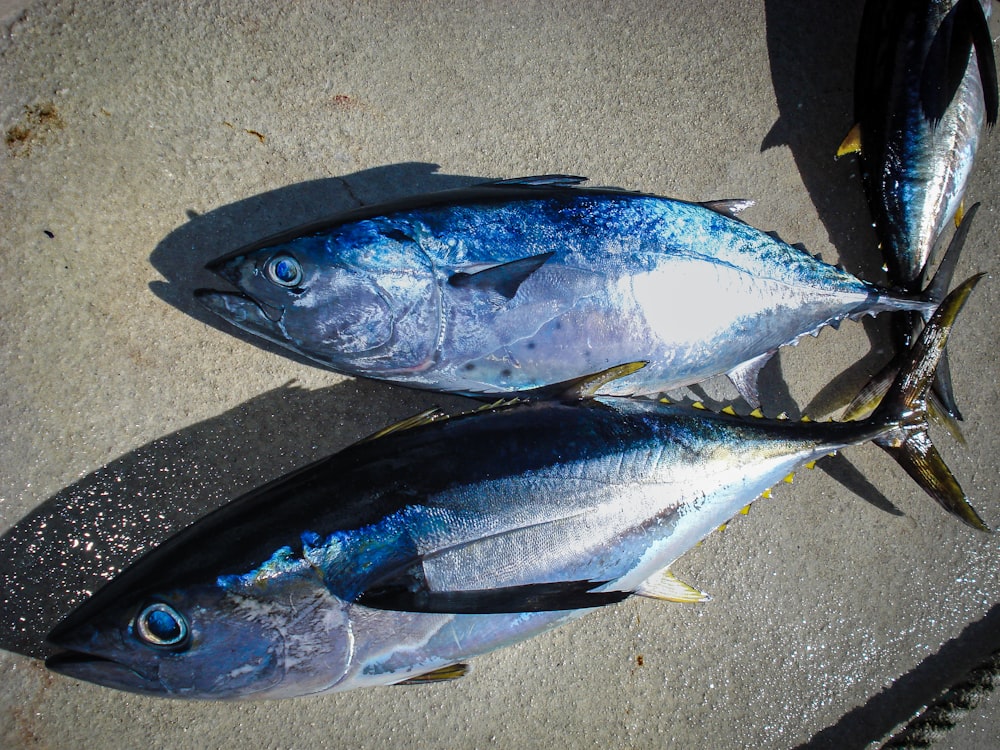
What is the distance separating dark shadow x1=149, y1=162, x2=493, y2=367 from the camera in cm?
203

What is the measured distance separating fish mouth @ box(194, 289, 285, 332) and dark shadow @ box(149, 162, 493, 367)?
29cm

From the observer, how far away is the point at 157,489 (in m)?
1.98

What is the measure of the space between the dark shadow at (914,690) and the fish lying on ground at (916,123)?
3.06 feet

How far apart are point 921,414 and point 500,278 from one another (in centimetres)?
147

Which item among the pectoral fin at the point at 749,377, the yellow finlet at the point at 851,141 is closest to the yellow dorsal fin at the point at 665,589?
the pectoral fin at the point at 749,377

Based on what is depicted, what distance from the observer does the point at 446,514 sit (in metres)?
1.50

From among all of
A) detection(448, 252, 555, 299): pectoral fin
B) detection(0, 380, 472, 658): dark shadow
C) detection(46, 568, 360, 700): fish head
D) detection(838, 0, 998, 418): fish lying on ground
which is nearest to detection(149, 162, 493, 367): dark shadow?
detection(0, 380, 472, 658): dark shadow

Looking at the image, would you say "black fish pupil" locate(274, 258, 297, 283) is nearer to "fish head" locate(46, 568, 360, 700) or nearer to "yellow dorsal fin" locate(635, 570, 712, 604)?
"fish head" locate(46, 568, 360, 700)

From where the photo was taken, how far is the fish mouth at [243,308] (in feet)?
5.70

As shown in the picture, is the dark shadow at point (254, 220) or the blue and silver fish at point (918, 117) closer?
the dark shadow at point (254, 220)

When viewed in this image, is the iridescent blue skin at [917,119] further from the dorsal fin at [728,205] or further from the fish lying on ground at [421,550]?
the fish lying on ground at [421,550]

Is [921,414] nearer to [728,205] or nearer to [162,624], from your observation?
[728,205]

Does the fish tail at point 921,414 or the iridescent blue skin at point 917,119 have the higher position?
the iridescent blue skin at point 917,119

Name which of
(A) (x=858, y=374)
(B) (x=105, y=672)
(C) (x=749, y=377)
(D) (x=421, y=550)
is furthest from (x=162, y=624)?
(A) (x=858, y=374)
